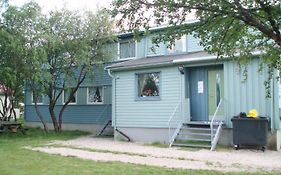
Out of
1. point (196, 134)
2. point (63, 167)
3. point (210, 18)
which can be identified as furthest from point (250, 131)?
point (210, 18)

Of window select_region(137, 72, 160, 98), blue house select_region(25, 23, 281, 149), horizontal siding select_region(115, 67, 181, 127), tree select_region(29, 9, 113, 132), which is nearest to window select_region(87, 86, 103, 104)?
tree select_region(29, 9, 113, 132)

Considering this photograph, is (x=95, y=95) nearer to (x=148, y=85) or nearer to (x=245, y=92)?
(x=148, y=85)

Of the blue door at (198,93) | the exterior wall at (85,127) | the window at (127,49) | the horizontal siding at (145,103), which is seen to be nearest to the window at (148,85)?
the horizontal siding at (145,103)

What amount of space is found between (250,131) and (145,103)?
5238mm

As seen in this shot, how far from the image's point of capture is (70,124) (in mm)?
23750

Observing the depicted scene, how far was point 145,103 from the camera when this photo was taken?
1700 cm

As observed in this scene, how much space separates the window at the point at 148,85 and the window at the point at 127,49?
11.9 ft

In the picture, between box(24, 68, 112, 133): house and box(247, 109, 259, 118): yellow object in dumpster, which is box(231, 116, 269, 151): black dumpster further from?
box(24, 68, 112, 133): house

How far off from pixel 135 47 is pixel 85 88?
179 inches

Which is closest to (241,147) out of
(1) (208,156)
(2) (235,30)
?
(1) (208,156)

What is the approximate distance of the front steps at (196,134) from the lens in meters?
14.4

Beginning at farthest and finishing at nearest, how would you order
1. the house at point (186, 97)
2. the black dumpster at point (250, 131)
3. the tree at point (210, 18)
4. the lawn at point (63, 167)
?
the house at point (186, 97) → the black dumpster at point (250, 131) → the lawn at point (63, 167) → the tree at point (210, 18)

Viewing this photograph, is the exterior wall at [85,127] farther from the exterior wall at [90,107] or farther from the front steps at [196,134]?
the front steps at [196,134]

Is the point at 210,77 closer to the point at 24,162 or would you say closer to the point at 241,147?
the point at 241,147
